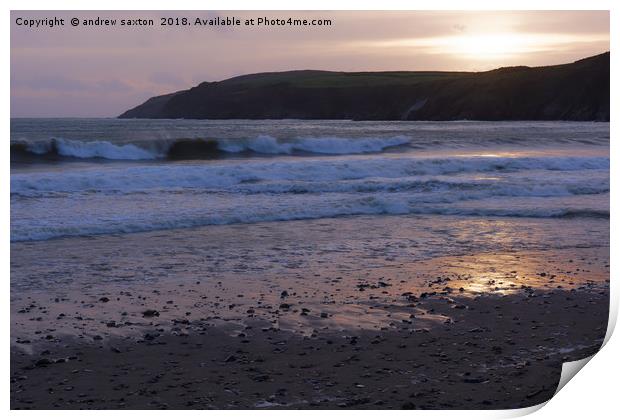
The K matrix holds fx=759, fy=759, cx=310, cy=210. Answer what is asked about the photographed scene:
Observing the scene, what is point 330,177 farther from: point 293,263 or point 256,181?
point 293,263

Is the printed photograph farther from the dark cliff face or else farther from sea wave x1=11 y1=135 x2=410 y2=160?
sea wave x1=11 y1=135 x2=410 y2=160

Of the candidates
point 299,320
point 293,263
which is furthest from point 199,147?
point 299,320

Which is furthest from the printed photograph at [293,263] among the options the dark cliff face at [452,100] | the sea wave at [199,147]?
the sea wave at [199,147]

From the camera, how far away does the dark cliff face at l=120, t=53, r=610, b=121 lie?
2047 centimetres

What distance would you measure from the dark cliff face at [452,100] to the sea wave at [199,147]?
895mm

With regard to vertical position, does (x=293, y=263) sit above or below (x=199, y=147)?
below

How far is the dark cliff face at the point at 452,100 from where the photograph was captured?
20469 millimetres

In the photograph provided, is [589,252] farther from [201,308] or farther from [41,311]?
[41,311]

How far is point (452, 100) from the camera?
49.5 m

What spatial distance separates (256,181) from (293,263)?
694 cm

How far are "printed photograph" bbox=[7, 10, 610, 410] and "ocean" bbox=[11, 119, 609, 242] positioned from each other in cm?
8

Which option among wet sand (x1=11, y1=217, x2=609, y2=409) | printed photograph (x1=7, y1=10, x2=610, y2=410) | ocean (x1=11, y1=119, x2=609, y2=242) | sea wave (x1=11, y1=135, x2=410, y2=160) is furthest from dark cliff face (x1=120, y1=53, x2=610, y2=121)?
wet sand (x1=11, y1=217, x2=609, y2=409)

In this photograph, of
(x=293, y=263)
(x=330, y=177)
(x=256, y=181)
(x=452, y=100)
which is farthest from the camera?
(x=452, y=100)
